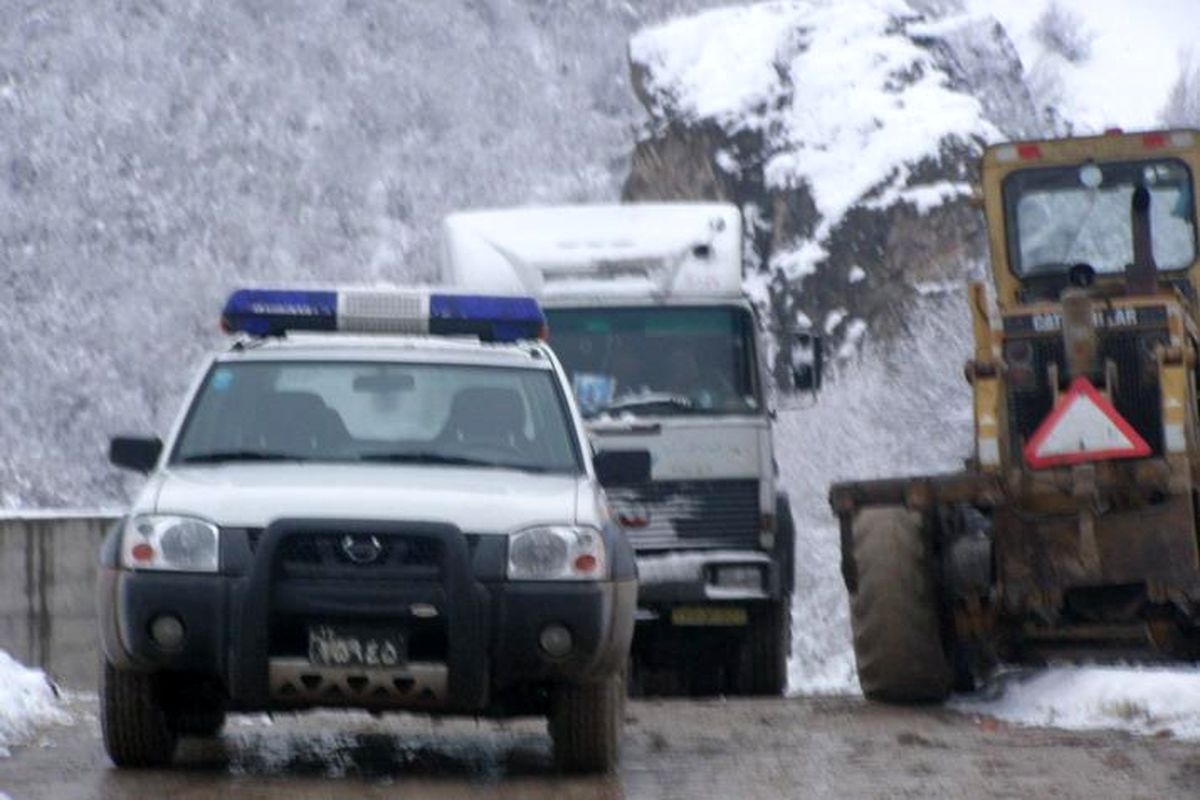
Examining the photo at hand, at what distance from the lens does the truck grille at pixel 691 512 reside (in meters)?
18.3

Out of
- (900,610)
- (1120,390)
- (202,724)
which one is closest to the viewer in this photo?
(202,724)

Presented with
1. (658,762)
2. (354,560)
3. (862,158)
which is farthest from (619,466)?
(862,158)

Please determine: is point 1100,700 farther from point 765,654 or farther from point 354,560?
point 354,560

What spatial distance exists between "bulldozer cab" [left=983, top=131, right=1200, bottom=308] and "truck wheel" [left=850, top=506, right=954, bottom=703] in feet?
5.27

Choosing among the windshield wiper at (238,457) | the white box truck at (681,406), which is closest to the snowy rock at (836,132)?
the white box truck at (681,406)

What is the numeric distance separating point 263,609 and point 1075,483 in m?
5.42

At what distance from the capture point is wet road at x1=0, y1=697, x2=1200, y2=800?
10.7 meters

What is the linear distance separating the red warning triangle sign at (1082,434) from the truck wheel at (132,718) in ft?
17.8

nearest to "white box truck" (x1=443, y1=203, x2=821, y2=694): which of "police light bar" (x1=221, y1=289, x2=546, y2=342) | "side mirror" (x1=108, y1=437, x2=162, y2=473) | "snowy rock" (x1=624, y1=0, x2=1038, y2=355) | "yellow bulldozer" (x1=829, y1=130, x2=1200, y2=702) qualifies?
"yellow bulldozer" (x1=829, y1=130, x2=1200, y2=702)

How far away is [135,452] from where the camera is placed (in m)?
11.9

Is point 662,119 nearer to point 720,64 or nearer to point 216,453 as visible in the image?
point 720,64

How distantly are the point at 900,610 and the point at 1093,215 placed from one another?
9.05ft

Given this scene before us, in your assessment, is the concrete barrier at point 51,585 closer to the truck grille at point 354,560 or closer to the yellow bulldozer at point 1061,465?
the yellow bulldozer at point 1061,465

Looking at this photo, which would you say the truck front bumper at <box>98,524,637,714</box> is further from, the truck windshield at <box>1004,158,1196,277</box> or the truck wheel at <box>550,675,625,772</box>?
the truck windshield at <box>1004,158,1196,277</box>
